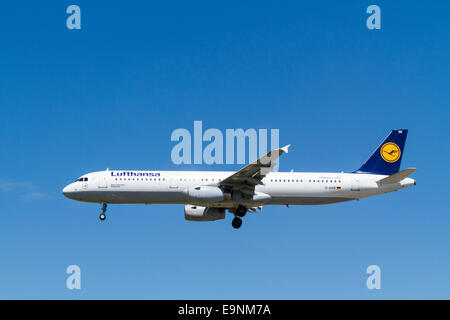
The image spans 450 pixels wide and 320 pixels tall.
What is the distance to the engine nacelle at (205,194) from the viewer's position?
51.3 meters

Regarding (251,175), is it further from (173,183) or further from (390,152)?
(390,152)

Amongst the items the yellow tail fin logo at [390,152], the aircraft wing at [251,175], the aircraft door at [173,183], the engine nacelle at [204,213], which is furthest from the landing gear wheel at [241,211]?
the yellow tail fin logo at [390,152]

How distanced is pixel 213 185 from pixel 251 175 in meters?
3.53

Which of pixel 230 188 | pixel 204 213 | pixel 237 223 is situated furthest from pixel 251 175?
pixel 204 213

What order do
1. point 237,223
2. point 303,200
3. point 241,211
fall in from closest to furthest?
point 241,211 → point 237,223 → point 303,200

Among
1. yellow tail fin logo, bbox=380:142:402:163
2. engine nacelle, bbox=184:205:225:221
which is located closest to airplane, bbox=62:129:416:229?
engine nacelle, bbox=184:205:225:221

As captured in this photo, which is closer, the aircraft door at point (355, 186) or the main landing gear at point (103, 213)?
the main landing gear at point (103, 213)

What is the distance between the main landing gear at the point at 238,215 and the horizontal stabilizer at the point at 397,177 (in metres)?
12.3

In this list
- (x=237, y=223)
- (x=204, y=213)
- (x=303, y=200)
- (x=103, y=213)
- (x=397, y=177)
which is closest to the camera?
(x=103, y=213)

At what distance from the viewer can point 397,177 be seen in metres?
53.7

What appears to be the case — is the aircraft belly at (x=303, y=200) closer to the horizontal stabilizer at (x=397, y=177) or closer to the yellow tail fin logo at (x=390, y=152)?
the horizontal stabilizer at (x=397, y=177)

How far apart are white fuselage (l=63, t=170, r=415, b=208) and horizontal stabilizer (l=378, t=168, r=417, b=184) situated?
402 mm

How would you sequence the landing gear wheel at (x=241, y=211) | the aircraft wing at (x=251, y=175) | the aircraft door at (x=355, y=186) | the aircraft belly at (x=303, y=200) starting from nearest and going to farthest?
the aircraft wing at (x=251, y=175) < the landing gear wheel at (x=241, y=211) < the aircraft belly at (x=303, y=200) < the aircraft door at (x=355, y=186)
